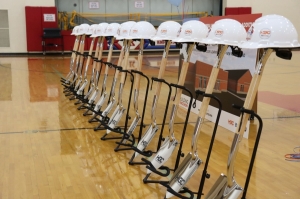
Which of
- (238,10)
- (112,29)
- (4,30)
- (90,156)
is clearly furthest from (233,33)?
(238,10)

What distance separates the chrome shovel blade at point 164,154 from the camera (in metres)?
3.91

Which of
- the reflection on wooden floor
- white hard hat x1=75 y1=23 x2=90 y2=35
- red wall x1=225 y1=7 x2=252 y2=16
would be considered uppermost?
red wall x1=225 y1=7 x2=252 y2=16

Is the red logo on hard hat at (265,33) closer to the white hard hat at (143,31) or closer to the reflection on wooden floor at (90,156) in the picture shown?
the reflection on wooden floor at (90,156)

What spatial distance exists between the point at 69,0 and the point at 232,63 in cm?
1551

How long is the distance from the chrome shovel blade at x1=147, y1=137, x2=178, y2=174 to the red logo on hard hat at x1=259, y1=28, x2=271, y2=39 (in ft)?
5.20

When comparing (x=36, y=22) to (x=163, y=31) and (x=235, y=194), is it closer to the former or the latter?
(x=163, y=31)

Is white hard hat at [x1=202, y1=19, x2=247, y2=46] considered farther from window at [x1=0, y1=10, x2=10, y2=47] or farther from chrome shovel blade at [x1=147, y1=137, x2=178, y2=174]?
window at [x1=0, y1=10, x2=10, y2=47]

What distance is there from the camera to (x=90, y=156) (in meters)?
4.67

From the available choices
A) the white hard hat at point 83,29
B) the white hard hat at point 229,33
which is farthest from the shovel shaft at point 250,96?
the white hard hat at point 83,29

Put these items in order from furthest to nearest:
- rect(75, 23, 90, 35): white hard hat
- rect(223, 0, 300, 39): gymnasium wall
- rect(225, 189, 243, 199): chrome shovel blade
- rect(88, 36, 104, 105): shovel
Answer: rect(223, 0, 300, 39): gymnasium wall
rect(75, 23, 90, 35): white hard hat
rect(88, 36, 104, 105): shovel
rect(225, 189, 243, 199): chrome shovel blade

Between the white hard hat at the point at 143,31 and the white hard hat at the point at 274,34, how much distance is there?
206 cm

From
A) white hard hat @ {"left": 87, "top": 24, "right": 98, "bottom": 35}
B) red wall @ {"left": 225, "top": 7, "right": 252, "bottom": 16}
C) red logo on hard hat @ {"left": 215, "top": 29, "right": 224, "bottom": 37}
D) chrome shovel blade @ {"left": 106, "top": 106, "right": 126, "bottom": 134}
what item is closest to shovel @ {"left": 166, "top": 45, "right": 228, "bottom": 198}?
red logo on hard hat @ {"left": 215, "top": 29, "right": 224, "bottom": 37}

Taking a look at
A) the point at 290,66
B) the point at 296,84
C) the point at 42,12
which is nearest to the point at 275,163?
the point at 296,84

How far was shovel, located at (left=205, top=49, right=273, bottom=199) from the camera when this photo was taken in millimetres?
2756
